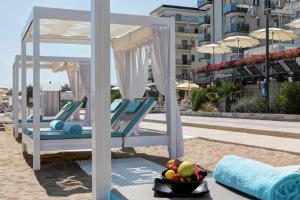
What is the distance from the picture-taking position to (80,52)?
13.0 meters

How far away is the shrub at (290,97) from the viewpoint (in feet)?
58.9

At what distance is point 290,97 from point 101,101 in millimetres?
15833

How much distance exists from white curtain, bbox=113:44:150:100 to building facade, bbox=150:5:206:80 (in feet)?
145

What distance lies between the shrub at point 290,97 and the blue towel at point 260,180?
15.3m

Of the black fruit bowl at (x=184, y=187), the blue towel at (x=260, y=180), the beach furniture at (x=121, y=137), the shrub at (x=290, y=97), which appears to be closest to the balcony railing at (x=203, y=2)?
the shrub at (x=290, y=97)

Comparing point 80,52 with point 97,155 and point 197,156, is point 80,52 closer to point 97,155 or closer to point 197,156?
point 197,156

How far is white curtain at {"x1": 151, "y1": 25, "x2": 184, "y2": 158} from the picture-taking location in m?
7.60

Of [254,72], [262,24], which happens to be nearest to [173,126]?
[254,72]

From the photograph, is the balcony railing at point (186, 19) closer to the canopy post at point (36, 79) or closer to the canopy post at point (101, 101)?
the canopy post at point (36, 79)

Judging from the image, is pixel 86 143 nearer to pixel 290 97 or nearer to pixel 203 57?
pixel 290 97

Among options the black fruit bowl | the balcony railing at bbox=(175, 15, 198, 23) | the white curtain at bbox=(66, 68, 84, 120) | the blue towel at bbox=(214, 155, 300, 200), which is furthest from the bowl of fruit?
the balcony railing at bbox=(175, 15, 198, 23)

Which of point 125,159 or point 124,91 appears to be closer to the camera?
point 125,159

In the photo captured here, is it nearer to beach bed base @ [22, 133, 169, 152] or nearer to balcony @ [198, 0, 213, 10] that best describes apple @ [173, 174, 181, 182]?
beach bed base @ [22, 133, 169, 152]

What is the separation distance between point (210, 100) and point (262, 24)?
718 inches
